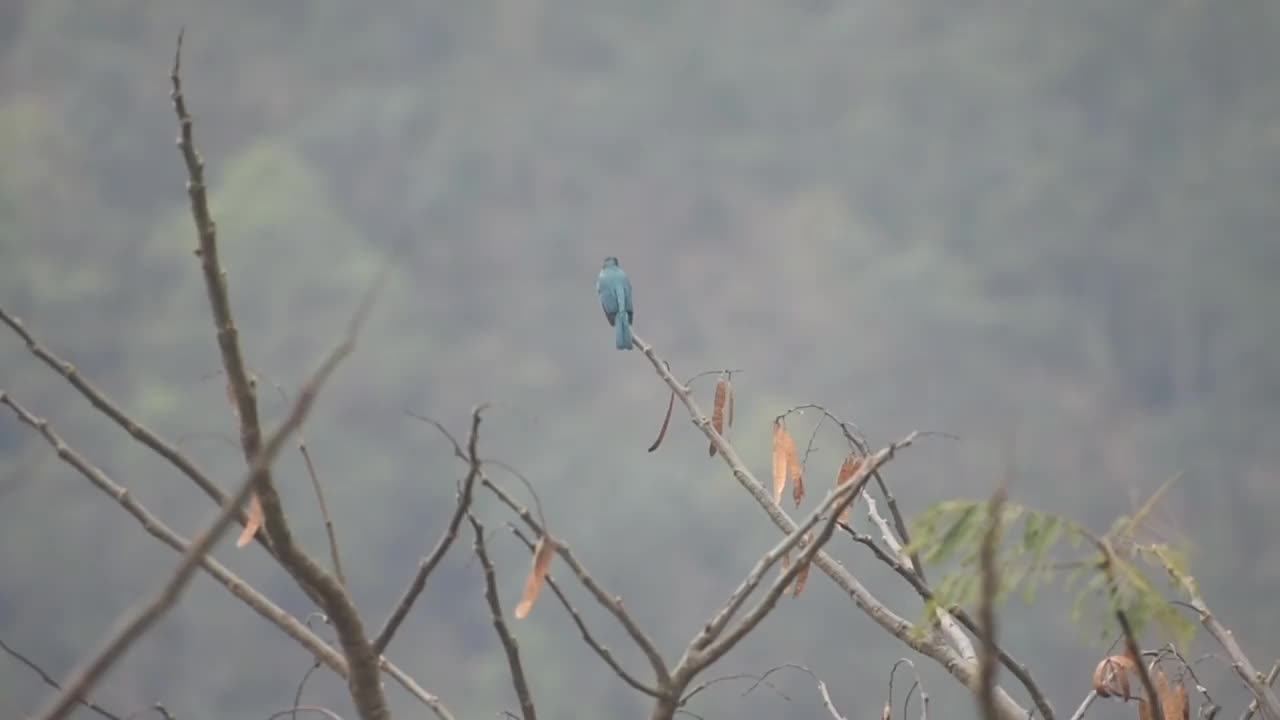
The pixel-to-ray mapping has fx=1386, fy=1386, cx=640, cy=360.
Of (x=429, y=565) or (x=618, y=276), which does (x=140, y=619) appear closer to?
(x=429, y=565)

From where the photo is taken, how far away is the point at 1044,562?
1.12 meters

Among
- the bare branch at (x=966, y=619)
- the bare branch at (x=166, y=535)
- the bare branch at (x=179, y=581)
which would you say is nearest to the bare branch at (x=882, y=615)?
the bare branch at (x=966, y=619)

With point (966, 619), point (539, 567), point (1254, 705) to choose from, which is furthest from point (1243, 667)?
point (539, 567)

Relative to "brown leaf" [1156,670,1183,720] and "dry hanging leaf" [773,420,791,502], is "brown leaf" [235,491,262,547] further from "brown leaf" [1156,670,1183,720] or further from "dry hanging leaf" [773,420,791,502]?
"brown leaf" [1156,670,1183,720]

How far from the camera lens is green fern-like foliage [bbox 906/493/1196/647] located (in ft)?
3.44

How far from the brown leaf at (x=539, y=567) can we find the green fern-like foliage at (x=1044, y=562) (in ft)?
1.01

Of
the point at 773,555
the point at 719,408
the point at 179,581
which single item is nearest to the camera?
the point at 179,581

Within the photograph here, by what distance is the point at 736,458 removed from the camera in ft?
6.42

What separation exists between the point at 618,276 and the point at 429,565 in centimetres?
515

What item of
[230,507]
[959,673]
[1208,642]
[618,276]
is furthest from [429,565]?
[1208,642]

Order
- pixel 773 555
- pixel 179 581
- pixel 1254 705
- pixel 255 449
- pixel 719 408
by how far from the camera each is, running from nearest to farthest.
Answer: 1. pixel 179 581
2. pixel 255 449
3. pixel 773 555
4. pixel 1254 705
5. pixel 719 408

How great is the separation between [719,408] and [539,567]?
91 cm

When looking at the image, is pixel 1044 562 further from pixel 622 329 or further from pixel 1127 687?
pixel 622 329

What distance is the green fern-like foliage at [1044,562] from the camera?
3.44ft
